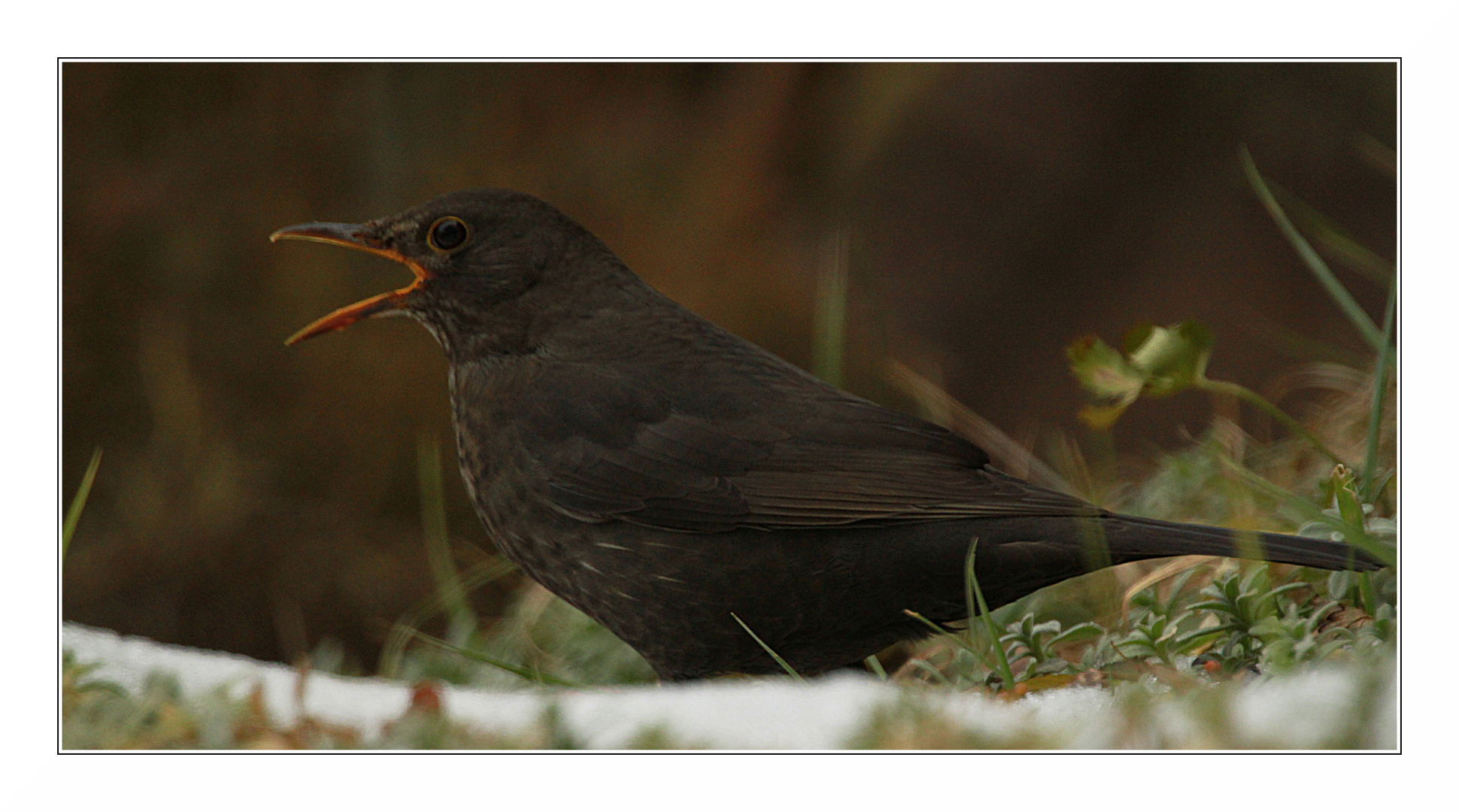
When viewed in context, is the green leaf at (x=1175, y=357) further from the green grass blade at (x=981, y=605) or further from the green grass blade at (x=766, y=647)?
the green grass blade at (x=766, y=647)

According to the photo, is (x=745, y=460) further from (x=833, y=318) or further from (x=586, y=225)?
(x=586, y=225)

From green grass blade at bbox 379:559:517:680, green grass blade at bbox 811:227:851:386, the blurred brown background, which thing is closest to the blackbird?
green grass blade at bbox 811:227:851:386

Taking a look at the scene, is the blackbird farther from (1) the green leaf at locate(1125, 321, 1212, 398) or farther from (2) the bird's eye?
(1) the green leaf at locate(1125, 321, 1212, 398)

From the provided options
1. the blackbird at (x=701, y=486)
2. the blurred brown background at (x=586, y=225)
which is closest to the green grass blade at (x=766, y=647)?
the blackbird at (x=701, y=486)

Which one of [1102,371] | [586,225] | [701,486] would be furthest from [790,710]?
[586,225]

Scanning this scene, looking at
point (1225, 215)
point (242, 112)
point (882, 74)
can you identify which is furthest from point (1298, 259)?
point (242, 112)

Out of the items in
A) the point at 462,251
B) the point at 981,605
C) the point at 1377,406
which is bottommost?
the point at 981,605
